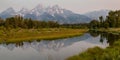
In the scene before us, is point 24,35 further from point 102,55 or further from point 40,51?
point 102,55

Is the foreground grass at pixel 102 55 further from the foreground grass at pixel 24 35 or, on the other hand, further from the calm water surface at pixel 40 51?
the foreground grass at pixel 24 35

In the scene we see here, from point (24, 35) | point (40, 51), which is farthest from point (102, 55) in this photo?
point (24, 35)

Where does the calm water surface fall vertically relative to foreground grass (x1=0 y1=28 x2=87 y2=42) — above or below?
below

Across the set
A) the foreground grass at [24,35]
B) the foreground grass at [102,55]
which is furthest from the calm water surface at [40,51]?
the foreground grass at [24,35]

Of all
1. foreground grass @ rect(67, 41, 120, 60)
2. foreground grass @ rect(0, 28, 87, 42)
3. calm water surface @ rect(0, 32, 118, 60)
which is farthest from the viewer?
foreground grass @ rect(0, 28, 87, 42)

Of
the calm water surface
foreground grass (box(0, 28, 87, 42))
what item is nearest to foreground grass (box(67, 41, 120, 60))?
the calm water surface

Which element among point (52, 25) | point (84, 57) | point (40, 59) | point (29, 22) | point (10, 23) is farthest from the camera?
point (52, 25)

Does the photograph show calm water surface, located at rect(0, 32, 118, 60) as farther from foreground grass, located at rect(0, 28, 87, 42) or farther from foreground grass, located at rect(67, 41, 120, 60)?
foreground grass, located at rect(0, 28, 87, 42)

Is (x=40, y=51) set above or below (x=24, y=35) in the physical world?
below

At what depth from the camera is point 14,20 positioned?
13388 centimetres

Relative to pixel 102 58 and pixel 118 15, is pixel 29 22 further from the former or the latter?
pixel 102 58

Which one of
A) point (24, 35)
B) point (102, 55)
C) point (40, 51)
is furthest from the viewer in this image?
point (24, 35)

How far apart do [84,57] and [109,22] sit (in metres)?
126

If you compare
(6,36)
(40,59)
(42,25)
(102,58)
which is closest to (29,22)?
(42,25)
